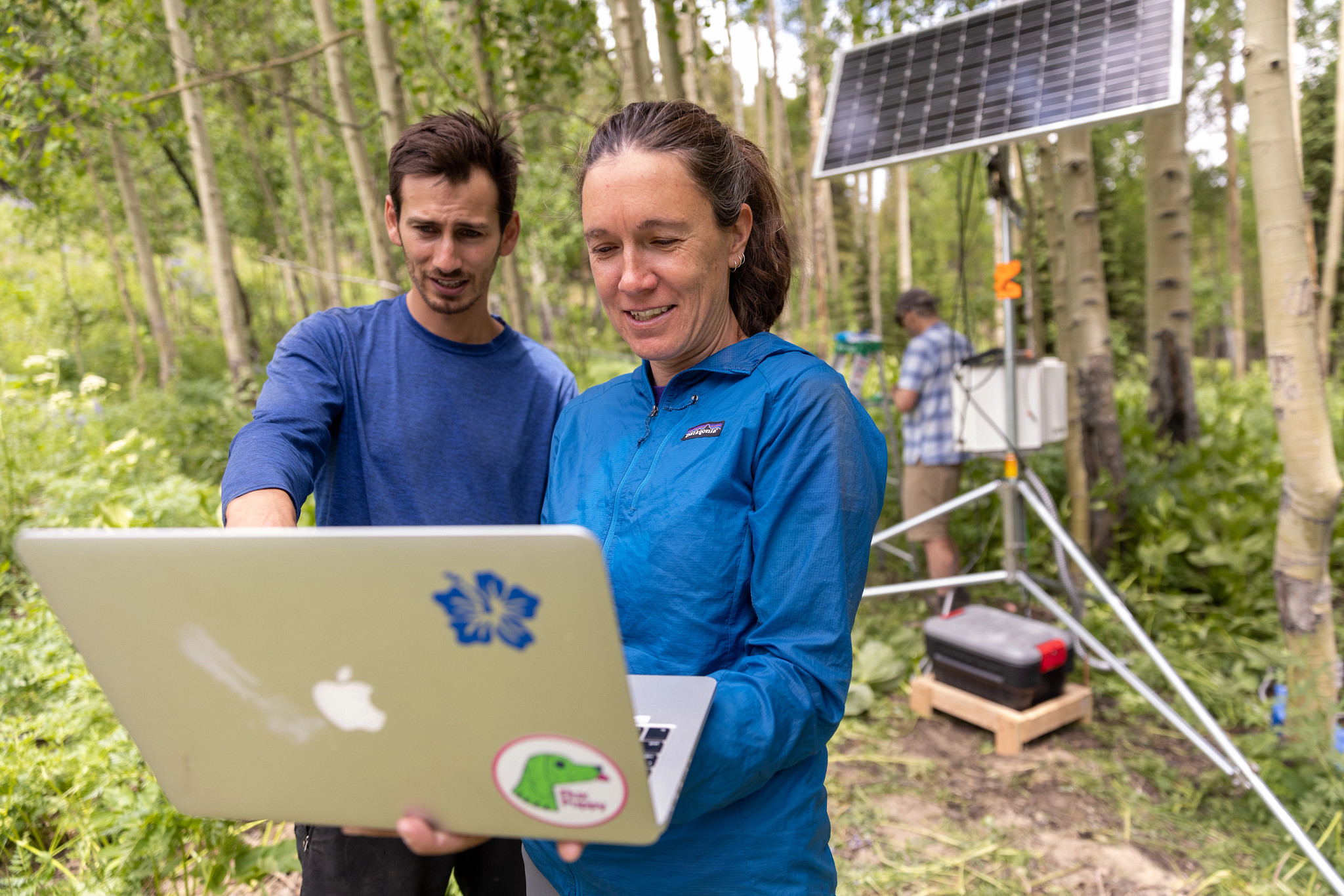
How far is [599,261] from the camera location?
40.1 inches

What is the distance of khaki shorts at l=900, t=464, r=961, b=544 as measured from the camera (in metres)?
4.45

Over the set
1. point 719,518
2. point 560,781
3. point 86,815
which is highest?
point 719,518

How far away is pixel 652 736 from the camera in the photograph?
759 millimetres

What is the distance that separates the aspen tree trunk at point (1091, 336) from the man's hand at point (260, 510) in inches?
160

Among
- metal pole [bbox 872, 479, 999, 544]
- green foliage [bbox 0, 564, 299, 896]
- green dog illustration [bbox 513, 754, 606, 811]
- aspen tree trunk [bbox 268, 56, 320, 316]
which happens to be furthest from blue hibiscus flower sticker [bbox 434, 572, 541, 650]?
Answer: aspen tree trunk [bbox 268, 56, 320, 316]

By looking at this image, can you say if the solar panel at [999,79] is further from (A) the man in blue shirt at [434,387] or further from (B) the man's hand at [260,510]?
(B) the man's hand at [260,510]

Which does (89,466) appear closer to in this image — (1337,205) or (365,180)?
(365,180)

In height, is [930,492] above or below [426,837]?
below

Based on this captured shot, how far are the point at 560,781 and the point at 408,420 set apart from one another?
0.99 meters

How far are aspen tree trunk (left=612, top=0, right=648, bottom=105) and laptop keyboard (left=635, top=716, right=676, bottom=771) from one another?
296 centimetres

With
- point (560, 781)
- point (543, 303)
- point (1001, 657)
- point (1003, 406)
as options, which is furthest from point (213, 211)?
point (543, 303)

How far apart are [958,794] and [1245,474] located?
306cm

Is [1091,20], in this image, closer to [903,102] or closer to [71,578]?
[903,102]

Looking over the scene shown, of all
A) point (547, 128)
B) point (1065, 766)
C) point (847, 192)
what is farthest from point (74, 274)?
point (1065, 766)
